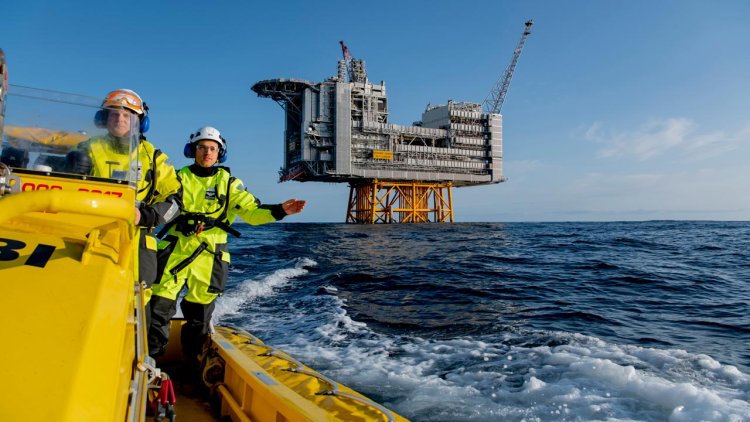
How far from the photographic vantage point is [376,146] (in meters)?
49.6

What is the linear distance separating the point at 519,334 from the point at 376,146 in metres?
43.9

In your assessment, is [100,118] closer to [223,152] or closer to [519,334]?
[223,152]

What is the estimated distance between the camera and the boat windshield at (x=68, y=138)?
104 inches

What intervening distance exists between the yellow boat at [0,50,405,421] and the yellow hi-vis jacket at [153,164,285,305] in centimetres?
89

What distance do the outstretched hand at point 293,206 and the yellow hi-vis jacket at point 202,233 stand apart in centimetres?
7

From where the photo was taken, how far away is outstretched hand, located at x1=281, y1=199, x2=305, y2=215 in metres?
4.02

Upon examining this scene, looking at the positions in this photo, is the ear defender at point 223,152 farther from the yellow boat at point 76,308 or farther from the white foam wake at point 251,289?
the white foam wake at point 251,289

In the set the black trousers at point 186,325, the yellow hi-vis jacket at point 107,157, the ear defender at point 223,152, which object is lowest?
the black trousers at point 186,325

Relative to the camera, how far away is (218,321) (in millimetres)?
8531

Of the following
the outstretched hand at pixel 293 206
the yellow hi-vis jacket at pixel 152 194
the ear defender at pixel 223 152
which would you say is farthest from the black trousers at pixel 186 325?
the ear defender at pixel 223 152

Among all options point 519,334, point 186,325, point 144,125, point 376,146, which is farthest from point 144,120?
point 376,146

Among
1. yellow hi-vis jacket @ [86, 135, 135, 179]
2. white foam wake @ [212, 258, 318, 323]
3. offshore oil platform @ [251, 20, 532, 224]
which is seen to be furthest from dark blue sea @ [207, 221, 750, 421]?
offshore oil platform @ [251, 20, 532, 224]

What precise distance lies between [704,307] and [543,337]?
4.61 meters

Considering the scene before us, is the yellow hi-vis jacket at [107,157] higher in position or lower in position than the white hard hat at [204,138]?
lower
